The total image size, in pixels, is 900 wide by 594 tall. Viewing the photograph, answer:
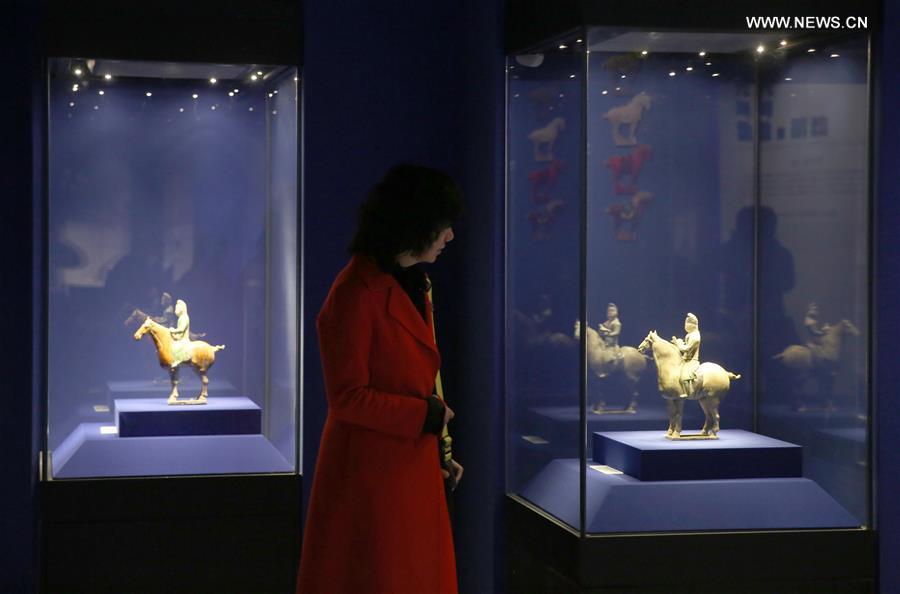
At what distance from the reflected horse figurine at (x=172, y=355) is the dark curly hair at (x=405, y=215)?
7.29 feet

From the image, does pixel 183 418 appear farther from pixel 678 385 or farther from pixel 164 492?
pixel 678 385

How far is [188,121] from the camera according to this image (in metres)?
5.59

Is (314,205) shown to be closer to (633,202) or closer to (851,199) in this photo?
(633,202)

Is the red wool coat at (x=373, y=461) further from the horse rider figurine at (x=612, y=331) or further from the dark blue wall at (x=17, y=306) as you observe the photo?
the dark blue wall at (x=17, y=306)

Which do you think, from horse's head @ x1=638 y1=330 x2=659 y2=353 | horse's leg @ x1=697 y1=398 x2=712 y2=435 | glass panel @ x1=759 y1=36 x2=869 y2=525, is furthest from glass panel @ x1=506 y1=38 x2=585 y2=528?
glass panel @ x1=759 y1=36 x2=869 y2=525

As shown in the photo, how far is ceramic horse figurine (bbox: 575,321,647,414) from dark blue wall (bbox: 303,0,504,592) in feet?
2.21

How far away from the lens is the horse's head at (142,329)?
5578 millimetres

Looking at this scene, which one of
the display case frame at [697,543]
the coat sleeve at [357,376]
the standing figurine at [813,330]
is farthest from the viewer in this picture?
the standing figurine at [813,330]

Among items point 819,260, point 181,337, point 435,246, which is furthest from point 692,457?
point 181,337

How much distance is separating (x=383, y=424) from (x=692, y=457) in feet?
5.04

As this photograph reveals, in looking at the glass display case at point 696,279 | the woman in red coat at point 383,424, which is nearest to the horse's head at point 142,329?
the glass display case at point 696,279

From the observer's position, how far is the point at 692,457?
4.56m

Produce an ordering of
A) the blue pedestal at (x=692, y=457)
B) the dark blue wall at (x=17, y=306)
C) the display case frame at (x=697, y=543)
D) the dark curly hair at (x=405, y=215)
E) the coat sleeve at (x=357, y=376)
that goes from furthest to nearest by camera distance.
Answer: the dark blue wall at (x=17, y=306) → the blue pedestal at (x=692, y=457) → the display case frame at (x=697, y=543) → the dark curly hair at (x=405, y=215) → the coat sleeve at (x=357, y=376)

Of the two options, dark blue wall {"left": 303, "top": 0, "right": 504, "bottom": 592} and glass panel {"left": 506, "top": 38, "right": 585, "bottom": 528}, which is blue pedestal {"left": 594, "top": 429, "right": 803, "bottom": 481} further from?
dark blue wall {"left": 303, "top": 0, "right": 504, "bottom": 592}
